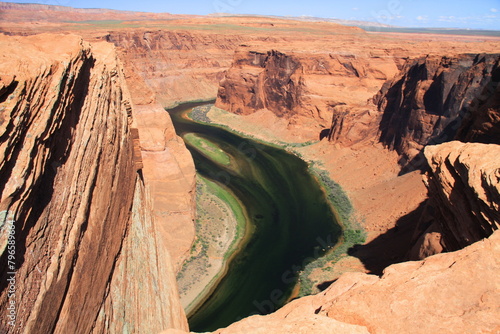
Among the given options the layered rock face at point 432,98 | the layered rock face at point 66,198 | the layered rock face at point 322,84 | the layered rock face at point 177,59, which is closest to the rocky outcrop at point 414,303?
the layered rock face at point 66,198

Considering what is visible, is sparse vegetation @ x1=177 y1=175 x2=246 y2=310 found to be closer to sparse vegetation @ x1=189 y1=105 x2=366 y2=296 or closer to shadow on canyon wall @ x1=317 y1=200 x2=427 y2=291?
sparse vegetation @ x1=189 y1=105 x2=366 y2=296

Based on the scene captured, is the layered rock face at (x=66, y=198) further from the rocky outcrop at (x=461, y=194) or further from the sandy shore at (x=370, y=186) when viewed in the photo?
the sandy shore at (x=370, y=186)

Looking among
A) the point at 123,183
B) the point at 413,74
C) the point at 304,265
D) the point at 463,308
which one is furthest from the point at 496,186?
the point at 413,74

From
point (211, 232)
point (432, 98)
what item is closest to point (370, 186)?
point (432, 98)

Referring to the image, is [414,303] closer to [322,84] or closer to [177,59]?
[322,84]

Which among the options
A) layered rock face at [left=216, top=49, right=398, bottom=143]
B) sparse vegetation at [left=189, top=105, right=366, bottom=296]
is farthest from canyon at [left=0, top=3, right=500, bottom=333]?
layered rock face at [left=216, top=49, right=398, bottom=143]

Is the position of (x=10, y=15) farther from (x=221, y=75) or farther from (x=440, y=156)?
(x=440, y=156)
